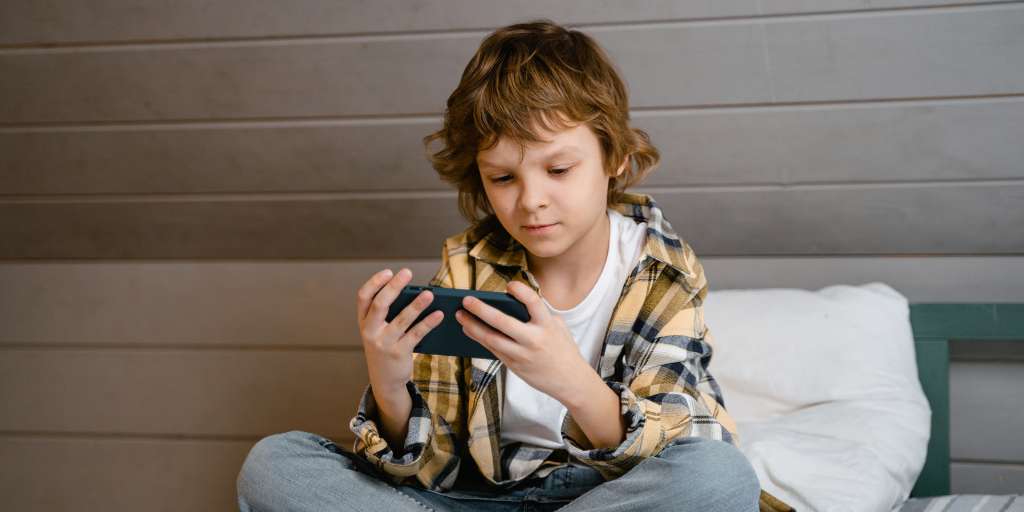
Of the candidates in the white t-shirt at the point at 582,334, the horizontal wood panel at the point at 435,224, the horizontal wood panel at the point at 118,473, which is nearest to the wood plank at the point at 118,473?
the horizontal wood panel at the point at 118,473

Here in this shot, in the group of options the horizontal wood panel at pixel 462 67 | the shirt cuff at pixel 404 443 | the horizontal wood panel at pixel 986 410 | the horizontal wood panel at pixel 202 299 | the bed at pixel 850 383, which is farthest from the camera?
the horizontal wood panel at pixel 202 299

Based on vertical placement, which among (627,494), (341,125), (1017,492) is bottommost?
(1017,492)

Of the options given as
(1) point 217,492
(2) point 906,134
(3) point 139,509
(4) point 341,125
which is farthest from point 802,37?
(3) point 139,509

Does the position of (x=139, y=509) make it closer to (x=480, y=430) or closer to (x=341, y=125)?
(x=341, y=125)

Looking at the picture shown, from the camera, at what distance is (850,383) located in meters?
1.54

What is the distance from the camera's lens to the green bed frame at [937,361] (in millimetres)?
1648

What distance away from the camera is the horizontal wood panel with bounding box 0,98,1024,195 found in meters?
1.56

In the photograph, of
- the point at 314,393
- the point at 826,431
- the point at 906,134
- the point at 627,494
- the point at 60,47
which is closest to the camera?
the point at 627,494

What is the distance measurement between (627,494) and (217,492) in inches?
51.9

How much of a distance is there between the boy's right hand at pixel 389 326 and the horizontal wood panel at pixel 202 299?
0.80 metres

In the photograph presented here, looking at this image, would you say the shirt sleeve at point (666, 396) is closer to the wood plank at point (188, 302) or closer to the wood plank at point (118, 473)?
the wood plank at point (188, 302)

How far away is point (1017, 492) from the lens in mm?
1743

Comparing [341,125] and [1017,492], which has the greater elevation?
[341,125]

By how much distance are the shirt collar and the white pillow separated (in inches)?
13.2
